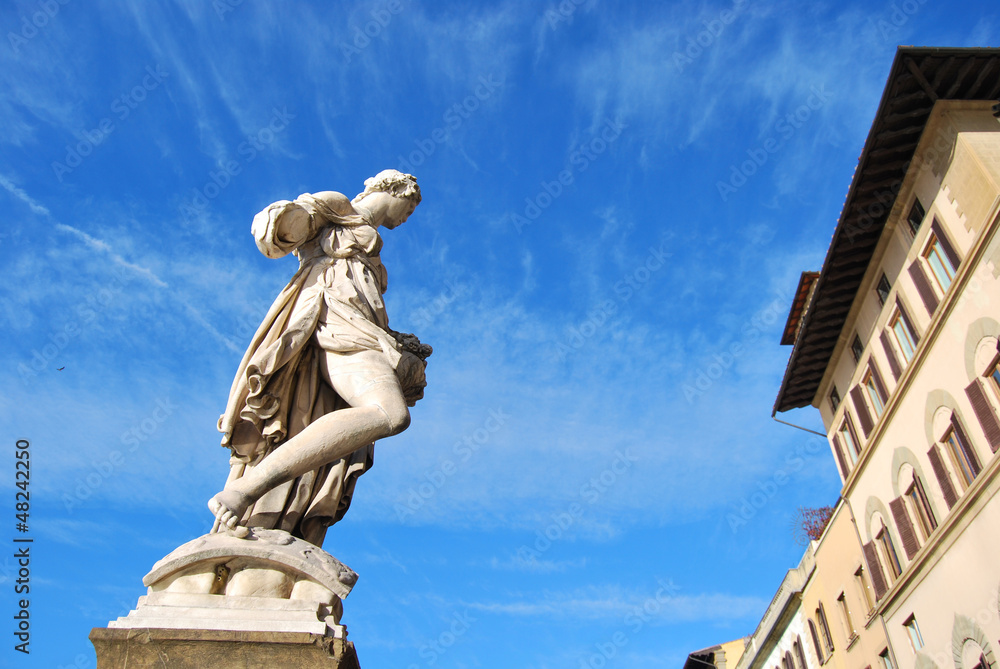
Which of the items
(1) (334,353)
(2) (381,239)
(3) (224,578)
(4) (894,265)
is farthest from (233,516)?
(4) (894,265)

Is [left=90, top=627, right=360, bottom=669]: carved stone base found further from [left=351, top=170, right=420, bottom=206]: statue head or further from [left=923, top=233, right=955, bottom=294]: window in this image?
[left=923, top=233, right=955, bottom=294]: window

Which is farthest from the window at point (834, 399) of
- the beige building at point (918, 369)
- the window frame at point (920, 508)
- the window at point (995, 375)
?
the window at point (995, 375)

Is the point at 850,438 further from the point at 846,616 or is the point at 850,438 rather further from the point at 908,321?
the point at 908,321

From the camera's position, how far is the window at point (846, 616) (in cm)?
2463

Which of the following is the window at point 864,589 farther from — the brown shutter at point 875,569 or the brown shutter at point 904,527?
the brown shutter at point 904,527

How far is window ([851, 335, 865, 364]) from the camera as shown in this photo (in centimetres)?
2422

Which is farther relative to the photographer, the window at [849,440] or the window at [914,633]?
the window at [849,440]

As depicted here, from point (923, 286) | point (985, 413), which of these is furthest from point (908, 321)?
point (985, 413)

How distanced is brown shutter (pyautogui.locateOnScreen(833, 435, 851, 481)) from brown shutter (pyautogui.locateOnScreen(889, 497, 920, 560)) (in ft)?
14.1

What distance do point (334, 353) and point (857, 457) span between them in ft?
78.3

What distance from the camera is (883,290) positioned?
2225 centimetres

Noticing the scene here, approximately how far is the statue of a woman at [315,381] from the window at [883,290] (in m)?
20.6

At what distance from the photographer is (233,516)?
3.72 metres

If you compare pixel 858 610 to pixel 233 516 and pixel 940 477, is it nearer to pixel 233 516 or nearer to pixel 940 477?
pixel 940 477
